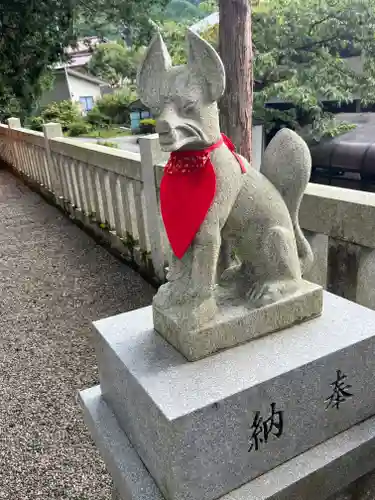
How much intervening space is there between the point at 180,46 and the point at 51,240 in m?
4.51

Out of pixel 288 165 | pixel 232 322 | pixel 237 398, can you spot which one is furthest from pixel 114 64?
pixel 237 398

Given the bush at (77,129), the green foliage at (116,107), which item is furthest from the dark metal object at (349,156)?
the green foliage at (116,107)

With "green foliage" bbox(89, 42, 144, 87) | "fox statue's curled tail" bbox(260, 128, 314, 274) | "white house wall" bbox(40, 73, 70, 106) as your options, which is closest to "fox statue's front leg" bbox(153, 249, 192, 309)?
"fox statue's curled tail" bbox(260, 128, 314, 274)

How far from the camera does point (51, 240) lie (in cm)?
505

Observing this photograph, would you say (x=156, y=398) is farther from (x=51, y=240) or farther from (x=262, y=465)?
(x=51, y=240)

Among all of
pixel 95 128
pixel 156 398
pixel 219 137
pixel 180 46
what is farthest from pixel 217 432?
pixel 95 128

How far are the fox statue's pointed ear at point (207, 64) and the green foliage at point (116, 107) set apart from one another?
1931cm

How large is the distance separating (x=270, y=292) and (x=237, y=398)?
34cm

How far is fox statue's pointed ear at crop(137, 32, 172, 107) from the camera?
1.15 meters

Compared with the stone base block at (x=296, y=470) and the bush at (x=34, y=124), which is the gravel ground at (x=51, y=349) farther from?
the bush at (x=34, y=124)

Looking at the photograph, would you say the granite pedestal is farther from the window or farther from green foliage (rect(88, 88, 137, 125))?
the window

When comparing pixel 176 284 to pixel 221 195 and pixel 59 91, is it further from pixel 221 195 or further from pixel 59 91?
pixel 59 91

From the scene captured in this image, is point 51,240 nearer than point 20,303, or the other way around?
point 20,303

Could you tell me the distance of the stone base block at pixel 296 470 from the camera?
50.3 inches
